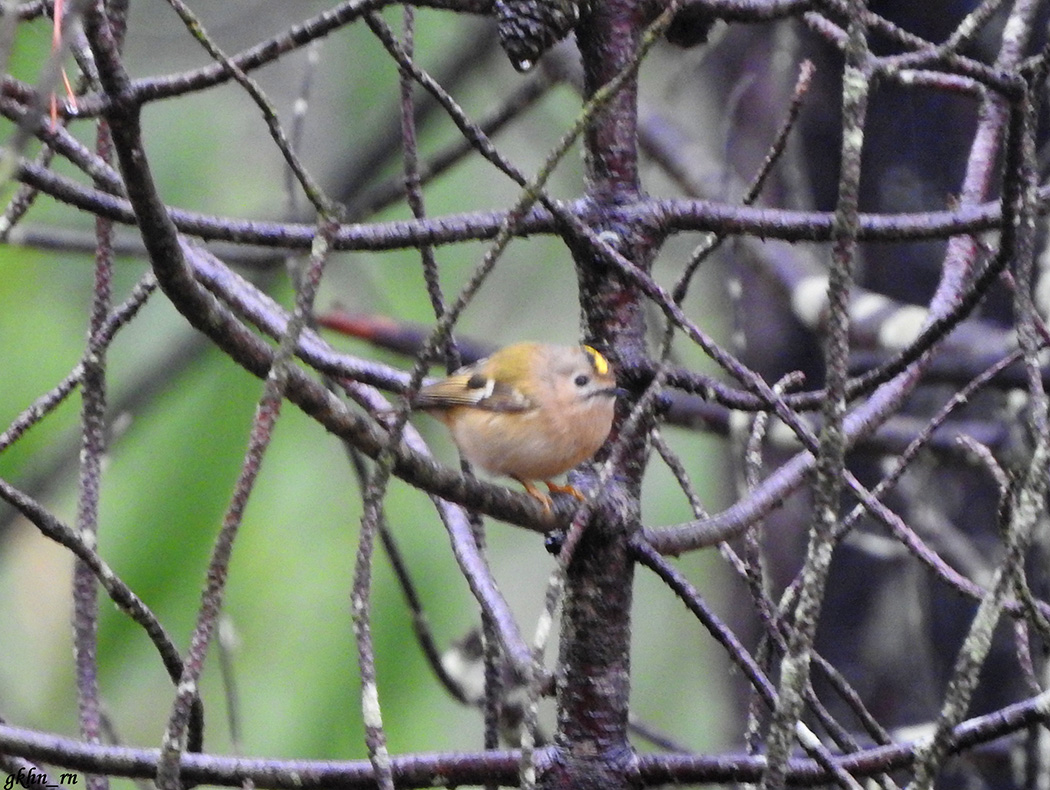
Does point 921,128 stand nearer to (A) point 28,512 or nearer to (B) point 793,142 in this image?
(B) point 793,142

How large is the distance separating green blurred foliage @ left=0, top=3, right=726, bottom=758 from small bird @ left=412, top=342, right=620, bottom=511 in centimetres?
157

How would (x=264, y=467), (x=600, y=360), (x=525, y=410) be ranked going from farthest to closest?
(x=264, y=467)
(x=525, y=410)
(x=600, y=360)

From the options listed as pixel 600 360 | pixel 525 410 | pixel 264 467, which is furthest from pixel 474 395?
pixel 264 467

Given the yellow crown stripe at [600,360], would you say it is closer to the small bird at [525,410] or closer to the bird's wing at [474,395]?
the small bird at [525,410]

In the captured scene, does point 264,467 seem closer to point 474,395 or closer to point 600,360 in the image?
point 474,395

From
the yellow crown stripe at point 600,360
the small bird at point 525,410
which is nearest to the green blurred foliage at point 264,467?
the small bird at point 525,410

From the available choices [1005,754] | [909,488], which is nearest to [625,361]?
[1005,754]

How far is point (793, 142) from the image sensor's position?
3.59 m

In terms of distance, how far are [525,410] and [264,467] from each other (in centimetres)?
249

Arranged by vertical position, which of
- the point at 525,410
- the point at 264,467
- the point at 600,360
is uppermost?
the point at 264,467

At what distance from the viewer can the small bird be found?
2412mm

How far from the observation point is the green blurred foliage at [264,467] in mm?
4453

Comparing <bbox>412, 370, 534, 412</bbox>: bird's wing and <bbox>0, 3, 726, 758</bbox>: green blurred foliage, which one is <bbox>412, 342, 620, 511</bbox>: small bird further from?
<bbox>0, 3, 726, 758</bbox>: green blurred foliage

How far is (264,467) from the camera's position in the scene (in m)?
4.90
